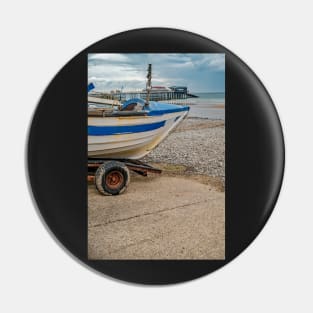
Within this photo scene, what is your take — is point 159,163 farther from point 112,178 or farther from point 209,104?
point 209,104

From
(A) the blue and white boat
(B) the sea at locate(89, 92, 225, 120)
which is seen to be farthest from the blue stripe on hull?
(B) the sea at locate(89, 92, 225, 120)

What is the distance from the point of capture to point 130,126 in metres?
3.23

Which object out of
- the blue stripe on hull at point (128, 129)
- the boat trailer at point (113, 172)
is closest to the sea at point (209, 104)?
the blue stripe on hull at point (128, 129)

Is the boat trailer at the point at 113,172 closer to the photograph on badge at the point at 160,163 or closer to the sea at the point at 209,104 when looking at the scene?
the photograph on badge at the point at 160,163

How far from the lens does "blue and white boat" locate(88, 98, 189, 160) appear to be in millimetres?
3121

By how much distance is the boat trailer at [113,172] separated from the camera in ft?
10.2

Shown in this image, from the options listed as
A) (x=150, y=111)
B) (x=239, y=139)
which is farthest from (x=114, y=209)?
(x=239, y=139)

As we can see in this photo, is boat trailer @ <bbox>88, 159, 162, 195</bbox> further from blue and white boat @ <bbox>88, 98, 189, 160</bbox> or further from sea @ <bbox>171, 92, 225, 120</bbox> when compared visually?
sea @ <bbox>171, 92, 225, 120</bbox>

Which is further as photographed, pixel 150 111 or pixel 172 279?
pixel 150 111

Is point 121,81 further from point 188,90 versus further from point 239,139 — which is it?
point 239,139

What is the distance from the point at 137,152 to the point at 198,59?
2.29 ft

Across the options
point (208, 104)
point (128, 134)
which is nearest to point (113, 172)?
point (128, 134)

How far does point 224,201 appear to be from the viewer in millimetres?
3100

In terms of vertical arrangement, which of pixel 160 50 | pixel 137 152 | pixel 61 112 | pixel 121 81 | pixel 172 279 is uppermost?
pixel 160 50
